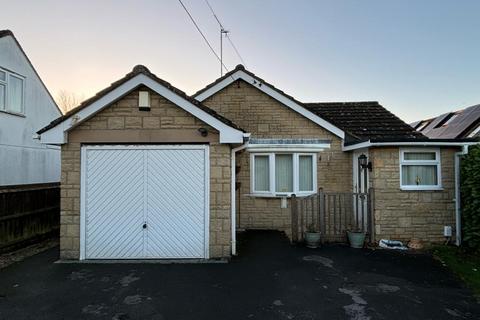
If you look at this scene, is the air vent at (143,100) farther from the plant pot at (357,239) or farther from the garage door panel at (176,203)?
the plant pot at (357,239)

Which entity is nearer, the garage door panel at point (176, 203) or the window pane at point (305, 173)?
the garage door panel at point (176, 203)

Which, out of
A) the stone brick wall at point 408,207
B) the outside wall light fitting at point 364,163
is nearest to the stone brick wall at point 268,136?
the outside wall light fitting at point 364,163

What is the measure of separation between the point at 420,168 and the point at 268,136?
5143 mm

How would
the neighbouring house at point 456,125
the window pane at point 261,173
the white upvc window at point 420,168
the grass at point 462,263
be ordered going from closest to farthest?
the grass at point 462,263 → the white upvc window at point 420,168 → the window pane at point 261,173 → the neighbouring house at point 456,125

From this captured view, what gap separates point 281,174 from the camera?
11484 mm

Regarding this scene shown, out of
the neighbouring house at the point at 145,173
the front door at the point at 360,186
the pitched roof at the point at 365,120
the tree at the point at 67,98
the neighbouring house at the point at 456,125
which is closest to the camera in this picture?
the neighbouring house at the point at 145,173

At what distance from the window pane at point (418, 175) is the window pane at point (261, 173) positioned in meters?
4.57

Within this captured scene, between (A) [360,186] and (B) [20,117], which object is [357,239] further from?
(B) [20,117]

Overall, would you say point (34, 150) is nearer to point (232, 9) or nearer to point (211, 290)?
point (232, 9)

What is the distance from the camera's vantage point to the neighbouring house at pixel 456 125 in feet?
80.3

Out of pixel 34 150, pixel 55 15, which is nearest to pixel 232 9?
pixel 55 15

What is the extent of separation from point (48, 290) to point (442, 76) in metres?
20.6

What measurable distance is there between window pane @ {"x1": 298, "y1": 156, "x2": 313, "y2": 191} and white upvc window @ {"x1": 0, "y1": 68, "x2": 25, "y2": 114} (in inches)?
431

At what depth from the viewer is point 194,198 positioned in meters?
7.62
